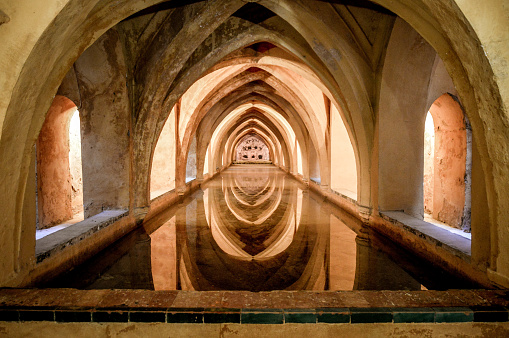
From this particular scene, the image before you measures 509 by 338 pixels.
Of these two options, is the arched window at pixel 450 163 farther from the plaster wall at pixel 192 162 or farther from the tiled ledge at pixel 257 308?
the plaster wall at pixel 192 162

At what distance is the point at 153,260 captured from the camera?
3.79 meters

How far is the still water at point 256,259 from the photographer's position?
3105 millimetres

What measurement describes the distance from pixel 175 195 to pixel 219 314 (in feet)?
22.8

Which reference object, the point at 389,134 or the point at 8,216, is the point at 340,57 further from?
the point at 8,216

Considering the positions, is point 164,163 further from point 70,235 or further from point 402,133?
point 402,133

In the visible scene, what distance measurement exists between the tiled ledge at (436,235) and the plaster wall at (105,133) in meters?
4.13

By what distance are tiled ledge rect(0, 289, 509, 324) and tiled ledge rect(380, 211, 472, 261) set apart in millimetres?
857

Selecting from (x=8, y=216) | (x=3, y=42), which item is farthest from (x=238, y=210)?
(x=3, y=42)

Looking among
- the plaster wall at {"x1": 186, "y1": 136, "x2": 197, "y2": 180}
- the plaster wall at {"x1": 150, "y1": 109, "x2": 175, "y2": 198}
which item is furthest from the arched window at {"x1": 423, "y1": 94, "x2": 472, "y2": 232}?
the plaster wall at {"x1": 186, "y1": 136, "x2": 197, "y2": 180}

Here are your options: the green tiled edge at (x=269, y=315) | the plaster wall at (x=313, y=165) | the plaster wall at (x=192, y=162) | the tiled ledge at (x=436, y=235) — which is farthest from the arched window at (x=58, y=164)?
the plaster wall at (x=313, y=165)

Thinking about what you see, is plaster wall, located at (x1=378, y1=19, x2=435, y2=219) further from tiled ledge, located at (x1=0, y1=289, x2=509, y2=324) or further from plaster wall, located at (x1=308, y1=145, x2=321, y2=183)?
plaster wall, located at (x1=308, y1=145, x2=321, y2=183)

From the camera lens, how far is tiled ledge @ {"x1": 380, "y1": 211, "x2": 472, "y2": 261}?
9.84 feet

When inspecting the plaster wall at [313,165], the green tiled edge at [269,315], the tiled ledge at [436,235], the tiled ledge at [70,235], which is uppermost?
the plaster wall at [313,165]

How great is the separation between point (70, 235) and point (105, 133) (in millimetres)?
1998
